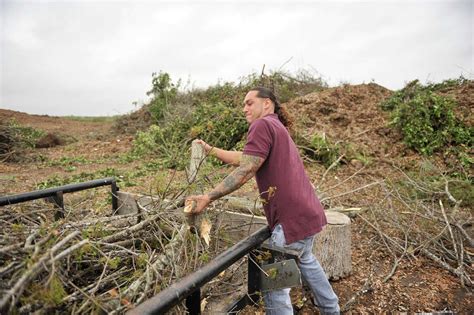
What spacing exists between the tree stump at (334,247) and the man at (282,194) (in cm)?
64

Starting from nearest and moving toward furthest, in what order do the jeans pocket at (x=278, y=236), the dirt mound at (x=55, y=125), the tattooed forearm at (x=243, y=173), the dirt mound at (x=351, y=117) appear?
the tattooed forearm at (x=243, y=173) < the jeans pocket at (x=278, y=236) < the dirt mound at (x=351, y=117) < the dirt mound at (x=55, y=125)

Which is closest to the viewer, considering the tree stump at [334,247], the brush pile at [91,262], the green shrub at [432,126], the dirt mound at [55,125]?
the brush pile at [91,262]

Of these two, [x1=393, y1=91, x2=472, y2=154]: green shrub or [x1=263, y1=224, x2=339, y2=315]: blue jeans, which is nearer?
[x1=263, y1=224, x2=339, y2=315]: blue jeans

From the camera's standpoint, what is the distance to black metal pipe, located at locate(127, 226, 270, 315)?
105 centimetres

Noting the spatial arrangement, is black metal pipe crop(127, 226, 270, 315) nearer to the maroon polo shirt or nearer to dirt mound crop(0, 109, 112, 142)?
the maroon polo shirt

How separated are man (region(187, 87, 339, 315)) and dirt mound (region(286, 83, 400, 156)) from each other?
6.46 m

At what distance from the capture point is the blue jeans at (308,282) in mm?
2264

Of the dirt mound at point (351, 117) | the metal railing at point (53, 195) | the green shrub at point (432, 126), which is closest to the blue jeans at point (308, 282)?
the metal railing at point (53, 195)

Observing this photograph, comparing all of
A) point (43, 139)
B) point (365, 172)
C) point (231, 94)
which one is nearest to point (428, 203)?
point (365, 172)

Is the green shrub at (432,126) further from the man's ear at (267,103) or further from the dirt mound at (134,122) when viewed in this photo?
the dirt mound at (134,122)

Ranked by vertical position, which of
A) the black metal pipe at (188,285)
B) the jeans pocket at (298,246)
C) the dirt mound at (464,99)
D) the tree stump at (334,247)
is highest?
the dirt mound at (464,99)

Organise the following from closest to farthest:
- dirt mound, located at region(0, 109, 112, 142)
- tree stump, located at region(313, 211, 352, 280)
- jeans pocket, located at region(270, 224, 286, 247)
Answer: jeans pocket, located at region(270, 224, 286, 247), tree stump, located at region(313, 211, 352, 280), dirt mound, located at region(0, 109, 112, 142)

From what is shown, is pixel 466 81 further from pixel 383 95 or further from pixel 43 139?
pixel 43 139

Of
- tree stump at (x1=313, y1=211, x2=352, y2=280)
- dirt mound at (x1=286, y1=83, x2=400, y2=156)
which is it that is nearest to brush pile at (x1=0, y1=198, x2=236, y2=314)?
tree stump at (x1=313, y1=211, x2=352, y2=280)
